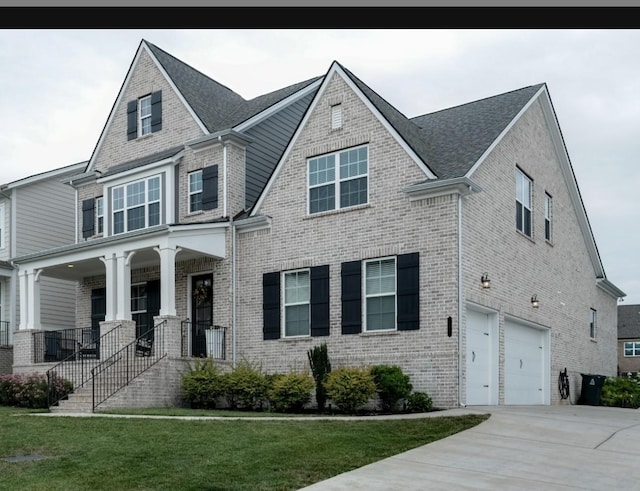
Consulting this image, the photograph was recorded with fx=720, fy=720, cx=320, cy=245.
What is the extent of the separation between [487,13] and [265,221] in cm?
1710

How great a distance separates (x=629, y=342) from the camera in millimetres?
57438

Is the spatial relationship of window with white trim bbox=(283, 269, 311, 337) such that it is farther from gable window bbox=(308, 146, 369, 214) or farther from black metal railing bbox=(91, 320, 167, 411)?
black metal railing bbox=(91, 320, 167, 411)

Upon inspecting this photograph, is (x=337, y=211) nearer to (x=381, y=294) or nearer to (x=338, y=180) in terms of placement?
(x=338, y=180)

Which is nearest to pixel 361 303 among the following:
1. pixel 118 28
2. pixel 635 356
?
pixel 118 28

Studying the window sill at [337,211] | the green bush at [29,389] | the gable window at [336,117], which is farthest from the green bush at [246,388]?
the gable window at [336,117]

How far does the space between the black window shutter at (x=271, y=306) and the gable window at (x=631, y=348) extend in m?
46.9

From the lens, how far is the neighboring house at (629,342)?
56062 millimetres

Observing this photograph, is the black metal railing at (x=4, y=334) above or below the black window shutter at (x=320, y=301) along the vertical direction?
below

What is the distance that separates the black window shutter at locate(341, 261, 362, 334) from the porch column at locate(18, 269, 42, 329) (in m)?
9.61

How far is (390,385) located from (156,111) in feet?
39.5

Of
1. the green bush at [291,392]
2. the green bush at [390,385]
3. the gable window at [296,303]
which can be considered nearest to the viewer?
the green bush at [390,385]

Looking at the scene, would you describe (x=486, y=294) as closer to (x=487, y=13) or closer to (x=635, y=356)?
(x=487, y=13)

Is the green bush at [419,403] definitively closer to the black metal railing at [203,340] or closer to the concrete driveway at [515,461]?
the concrete driveway at [515,461]

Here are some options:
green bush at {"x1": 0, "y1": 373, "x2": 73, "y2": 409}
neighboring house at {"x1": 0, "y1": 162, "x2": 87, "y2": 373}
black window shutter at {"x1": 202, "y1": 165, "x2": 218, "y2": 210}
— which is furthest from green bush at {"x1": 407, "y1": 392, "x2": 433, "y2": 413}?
neighboring house at {"x1": 0, "y1": 162, "x2": 87, "y2": 373}
